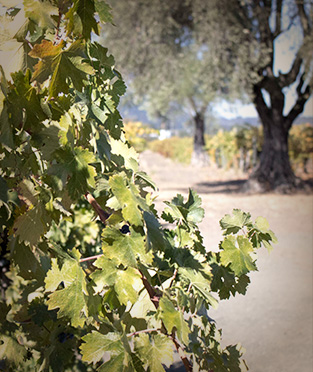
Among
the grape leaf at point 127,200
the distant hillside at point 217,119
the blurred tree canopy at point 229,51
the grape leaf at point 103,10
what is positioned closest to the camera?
the grape leaf at point 127,200

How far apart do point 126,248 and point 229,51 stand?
10.8 meters

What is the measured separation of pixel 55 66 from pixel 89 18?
0.39 ft

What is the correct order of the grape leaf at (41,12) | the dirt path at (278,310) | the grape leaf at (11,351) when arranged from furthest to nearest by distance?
the dirt path at (278,310), the grape leaf at (11,351), the grape leaf at (41,12)

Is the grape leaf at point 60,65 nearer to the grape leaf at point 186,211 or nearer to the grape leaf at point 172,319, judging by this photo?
the grape leaf at point 186,211

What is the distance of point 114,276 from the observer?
788mm

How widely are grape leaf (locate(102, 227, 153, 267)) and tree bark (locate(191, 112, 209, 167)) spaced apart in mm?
20535

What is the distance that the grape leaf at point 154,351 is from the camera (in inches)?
30.5

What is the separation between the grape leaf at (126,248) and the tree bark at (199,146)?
20.5 metres

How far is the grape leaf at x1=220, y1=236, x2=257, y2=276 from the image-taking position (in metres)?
0.97

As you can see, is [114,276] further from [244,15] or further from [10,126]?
[244,15]

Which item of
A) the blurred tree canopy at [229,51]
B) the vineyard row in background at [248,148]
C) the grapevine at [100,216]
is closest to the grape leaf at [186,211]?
the grapevine at [100,216]

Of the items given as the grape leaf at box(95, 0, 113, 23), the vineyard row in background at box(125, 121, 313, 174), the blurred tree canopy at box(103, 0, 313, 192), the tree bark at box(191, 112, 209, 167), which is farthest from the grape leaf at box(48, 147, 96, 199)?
the tree bark at box(191, 112, 209, 167)

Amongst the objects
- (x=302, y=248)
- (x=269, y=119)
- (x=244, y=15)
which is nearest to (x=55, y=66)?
(x=302, y=248)

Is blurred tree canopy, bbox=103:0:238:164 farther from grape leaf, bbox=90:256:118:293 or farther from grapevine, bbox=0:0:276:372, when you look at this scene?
grape leaf, bbox=90:256:118:293
